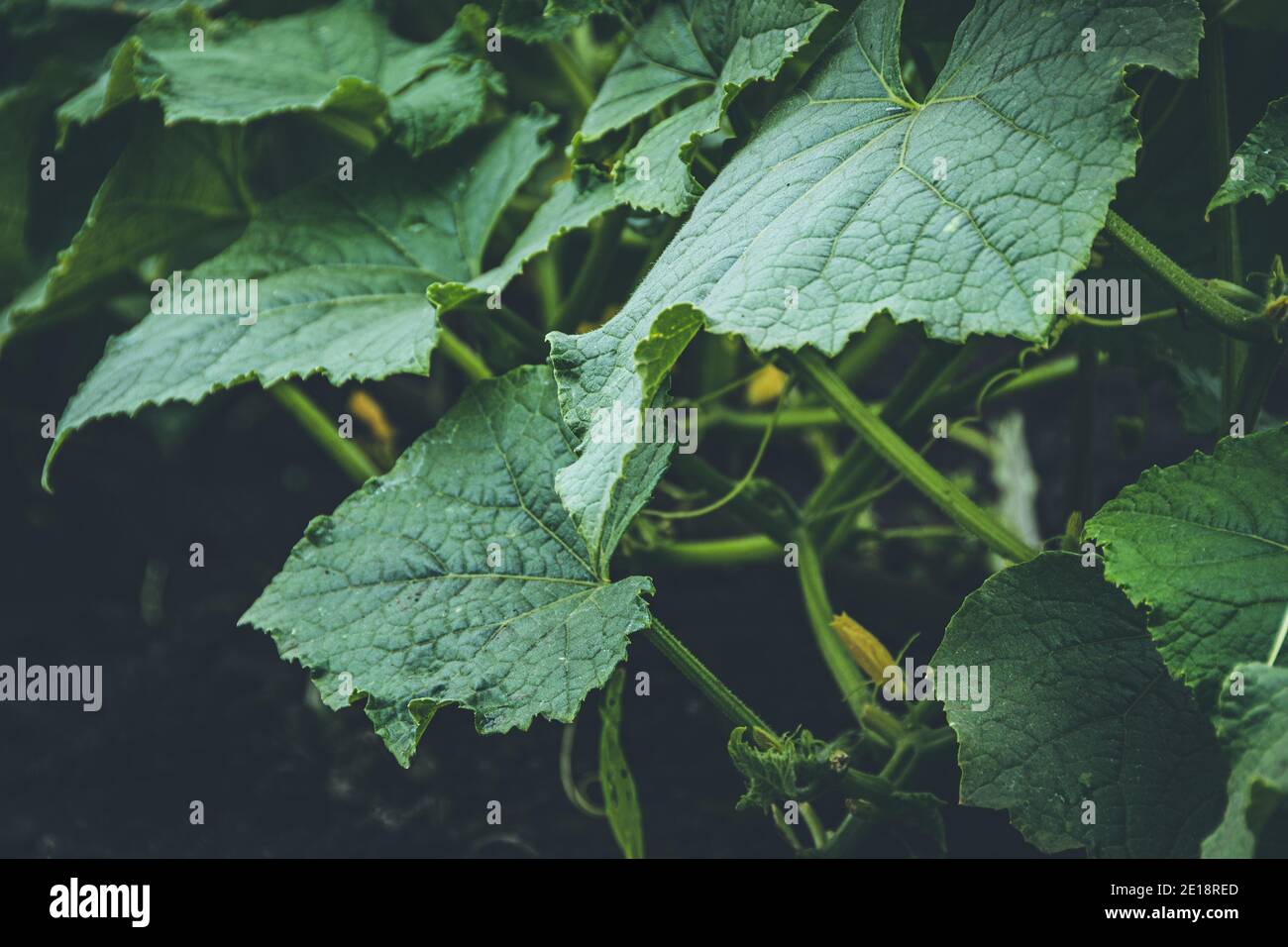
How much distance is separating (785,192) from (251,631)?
1.52 metres

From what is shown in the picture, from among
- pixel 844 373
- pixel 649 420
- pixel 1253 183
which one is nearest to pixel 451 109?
pixel 649 420

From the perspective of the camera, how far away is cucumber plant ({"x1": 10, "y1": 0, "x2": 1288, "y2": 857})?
3.54 feet

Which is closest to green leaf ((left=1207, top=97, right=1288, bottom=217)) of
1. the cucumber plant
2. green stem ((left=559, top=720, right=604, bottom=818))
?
the cucumber plant

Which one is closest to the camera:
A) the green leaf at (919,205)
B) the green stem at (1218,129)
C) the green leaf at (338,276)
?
the green leaf at (919,205)

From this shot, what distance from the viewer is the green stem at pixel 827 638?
1561 millimetres

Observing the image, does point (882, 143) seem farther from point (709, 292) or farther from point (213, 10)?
point (213, 10)

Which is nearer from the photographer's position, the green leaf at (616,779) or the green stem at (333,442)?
the green leaf at (616,779)

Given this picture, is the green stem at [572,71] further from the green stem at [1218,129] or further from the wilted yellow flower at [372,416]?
the green stem at [1218,129]

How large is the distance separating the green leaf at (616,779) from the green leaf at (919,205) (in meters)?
0.60

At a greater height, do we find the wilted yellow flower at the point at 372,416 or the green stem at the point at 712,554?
the wilted yellow flower at the point at 372,416

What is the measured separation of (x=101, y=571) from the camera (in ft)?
7.77

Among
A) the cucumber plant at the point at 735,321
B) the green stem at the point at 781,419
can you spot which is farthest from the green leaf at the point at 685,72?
the green stem at the point at 781,419

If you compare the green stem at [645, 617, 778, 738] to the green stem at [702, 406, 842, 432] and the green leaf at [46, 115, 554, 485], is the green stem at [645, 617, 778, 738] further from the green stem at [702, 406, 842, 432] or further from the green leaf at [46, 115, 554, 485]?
the green stem at [702, 406, 842, 432]

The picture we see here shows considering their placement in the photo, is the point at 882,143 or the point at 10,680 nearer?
the point at 882,143
